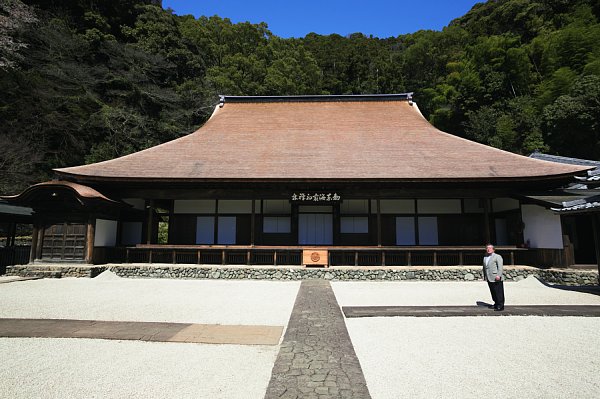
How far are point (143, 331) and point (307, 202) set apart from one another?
7.16m

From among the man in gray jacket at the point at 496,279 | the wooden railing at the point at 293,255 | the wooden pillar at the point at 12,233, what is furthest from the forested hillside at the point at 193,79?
the man in gray jacket at the point at 496,279

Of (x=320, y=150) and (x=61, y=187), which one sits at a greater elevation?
(x=320, y=150)

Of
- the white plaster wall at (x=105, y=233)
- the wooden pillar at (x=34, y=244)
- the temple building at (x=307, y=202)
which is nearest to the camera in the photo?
the temple building at (x=307, y=202)

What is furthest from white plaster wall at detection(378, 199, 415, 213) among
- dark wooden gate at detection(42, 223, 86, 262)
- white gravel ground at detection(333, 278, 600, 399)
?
dark wooden gate at detection(42, 223, 86, 262)

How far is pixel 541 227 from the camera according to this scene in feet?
32.8

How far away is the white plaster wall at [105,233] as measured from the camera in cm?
1076

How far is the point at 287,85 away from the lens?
29.9 m

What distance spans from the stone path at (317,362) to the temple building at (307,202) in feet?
18.6

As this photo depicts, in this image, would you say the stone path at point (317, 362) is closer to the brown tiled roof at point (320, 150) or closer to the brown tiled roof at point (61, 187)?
the brown tiled roof at point (320, 150)

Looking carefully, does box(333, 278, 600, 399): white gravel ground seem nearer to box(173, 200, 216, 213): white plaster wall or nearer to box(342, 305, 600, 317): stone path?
box(342, 305, 600, 317): stone path

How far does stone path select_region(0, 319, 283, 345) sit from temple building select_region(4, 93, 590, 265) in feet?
18.9

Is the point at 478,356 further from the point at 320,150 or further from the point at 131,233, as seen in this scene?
the point at 131,233

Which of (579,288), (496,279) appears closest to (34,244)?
(496,279)

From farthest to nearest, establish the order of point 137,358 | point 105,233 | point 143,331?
point 105,233, point 143,331, point 137,358
